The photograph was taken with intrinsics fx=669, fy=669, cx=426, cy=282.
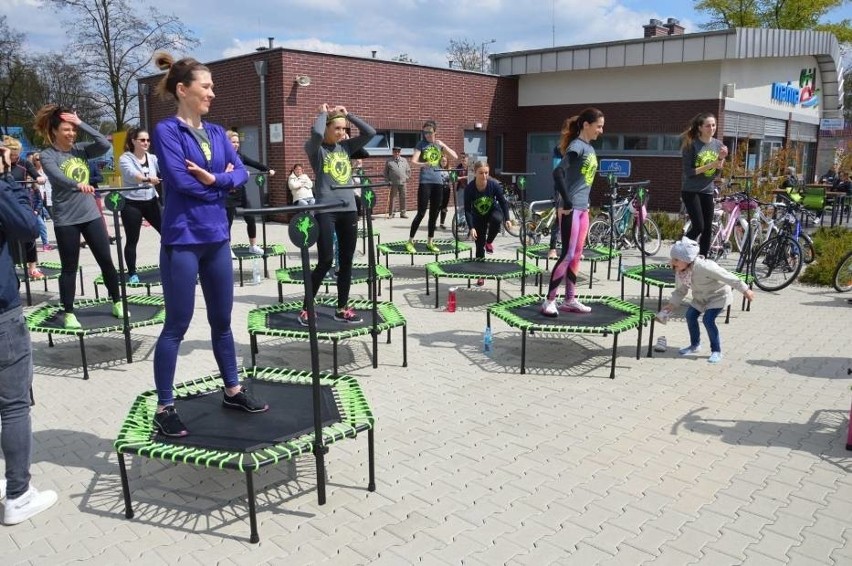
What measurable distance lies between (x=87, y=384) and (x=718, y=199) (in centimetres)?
946

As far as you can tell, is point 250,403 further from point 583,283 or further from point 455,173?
point 583,283

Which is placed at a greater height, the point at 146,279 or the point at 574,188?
the point at 574,188

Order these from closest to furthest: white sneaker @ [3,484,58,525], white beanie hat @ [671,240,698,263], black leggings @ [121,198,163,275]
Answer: white sneaker @ [3,484,58,525] → white beanie hat @ [671,240,698,263] → black leggings @ [121,198,163,275]

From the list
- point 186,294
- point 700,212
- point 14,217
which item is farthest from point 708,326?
point 14,217

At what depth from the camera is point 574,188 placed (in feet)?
19.0

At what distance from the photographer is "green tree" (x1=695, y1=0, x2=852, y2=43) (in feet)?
129

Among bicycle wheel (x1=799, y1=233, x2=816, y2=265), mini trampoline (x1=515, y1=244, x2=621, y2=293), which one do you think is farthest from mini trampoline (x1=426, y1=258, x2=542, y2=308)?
bicycle wheel (x1=799, y1=233, x2=816, y2=265)

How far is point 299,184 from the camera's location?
11.2 metres

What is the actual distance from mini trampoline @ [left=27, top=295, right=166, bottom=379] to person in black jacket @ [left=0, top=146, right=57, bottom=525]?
206cm

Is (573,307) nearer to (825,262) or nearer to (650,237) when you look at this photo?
(825,262)

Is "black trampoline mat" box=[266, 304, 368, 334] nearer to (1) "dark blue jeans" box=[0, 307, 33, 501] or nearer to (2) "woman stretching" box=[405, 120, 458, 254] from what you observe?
(1) "dark blue jeans" box=[0, 307, 33, 501]

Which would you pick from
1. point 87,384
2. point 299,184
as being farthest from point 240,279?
point 87,384

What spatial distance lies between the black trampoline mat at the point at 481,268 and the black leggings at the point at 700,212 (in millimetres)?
2030

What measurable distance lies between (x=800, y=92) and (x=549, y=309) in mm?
24129
